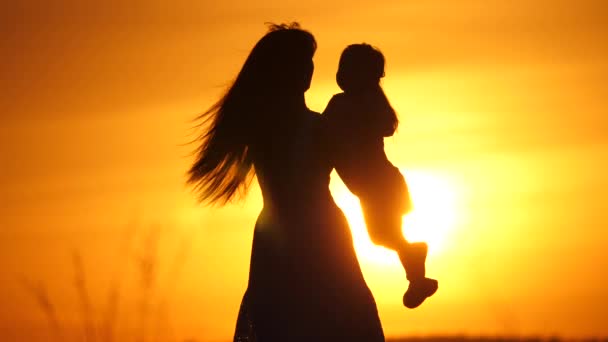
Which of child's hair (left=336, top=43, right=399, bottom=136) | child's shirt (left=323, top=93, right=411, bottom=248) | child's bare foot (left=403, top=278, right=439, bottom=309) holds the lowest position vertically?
child's bare foot (left=403, top=278, right=439, bottom=309)

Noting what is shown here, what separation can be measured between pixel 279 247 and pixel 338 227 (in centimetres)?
28

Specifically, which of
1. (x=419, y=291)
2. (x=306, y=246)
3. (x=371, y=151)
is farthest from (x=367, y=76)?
(x=419, y=291)

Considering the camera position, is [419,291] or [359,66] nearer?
[419,291]

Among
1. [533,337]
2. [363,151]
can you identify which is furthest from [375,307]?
[533,337]

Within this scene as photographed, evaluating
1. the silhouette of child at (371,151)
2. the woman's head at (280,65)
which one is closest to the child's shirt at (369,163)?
the silhouette of child at (371,151)

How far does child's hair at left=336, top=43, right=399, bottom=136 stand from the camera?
20.2ft

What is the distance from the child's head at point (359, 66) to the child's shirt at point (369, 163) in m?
0.06

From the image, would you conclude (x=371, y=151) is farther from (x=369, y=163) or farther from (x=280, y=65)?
(x=280, y=65)

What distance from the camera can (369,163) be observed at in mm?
A: 6113

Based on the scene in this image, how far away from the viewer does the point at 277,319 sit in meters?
6.17

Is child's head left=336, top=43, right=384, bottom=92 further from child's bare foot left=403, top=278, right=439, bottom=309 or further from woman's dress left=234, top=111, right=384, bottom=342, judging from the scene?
child's bare foot left=403, top=278, right=439, bottom=309

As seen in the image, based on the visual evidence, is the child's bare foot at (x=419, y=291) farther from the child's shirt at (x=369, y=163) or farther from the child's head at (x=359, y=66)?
the child's head at (x=359, y=66)

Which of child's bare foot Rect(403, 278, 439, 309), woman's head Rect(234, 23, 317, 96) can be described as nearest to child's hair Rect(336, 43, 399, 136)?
woman's head Rect(234, 23, 317, 96)

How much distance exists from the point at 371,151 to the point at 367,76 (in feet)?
1.08
